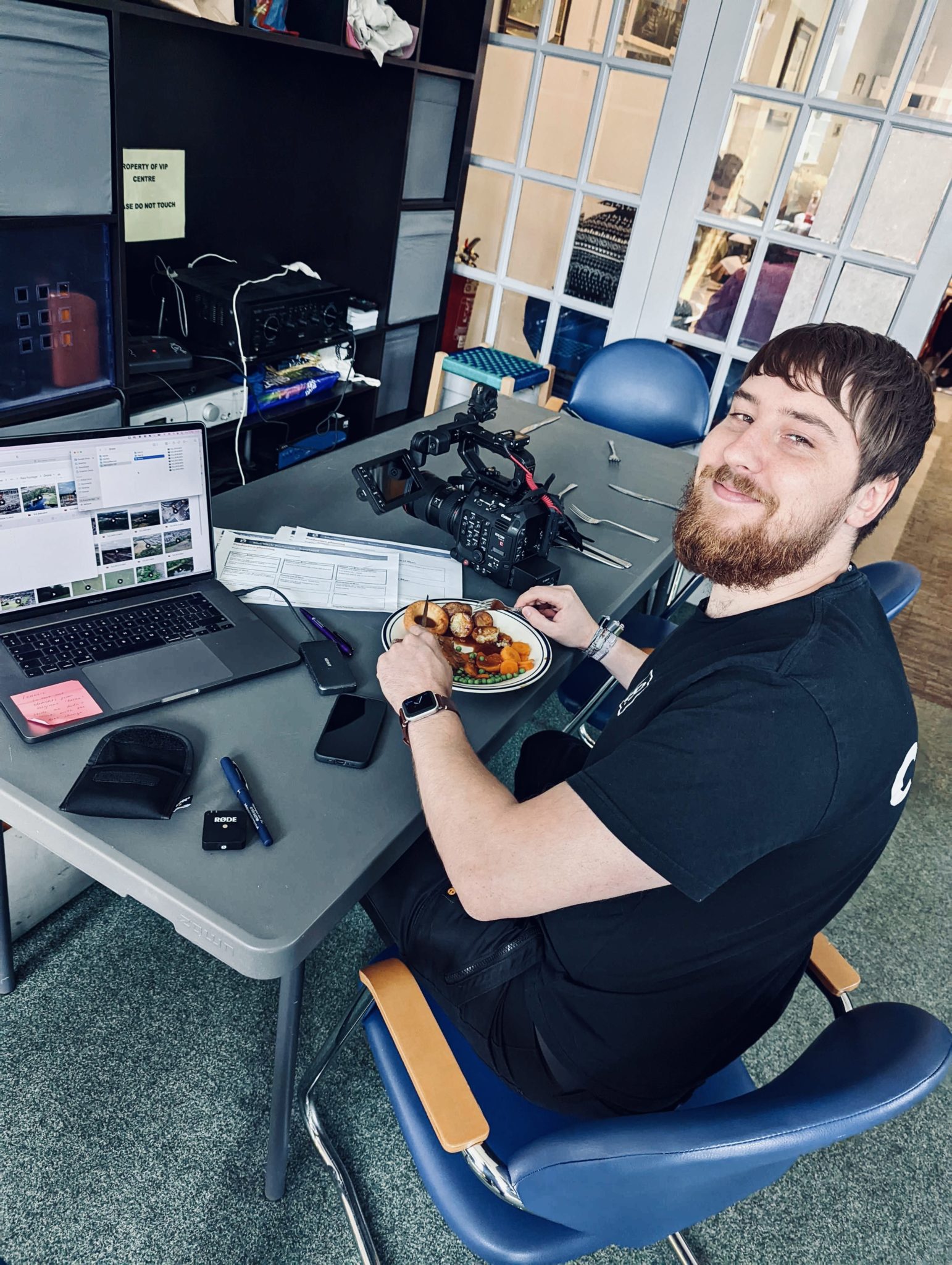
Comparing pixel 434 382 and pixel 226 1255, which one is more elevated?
pixel 434 382

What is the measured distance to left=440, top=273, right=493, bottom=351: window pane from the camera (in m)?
3.45

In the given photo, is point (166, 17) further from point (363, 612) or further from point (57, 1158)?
point (57, 1158)

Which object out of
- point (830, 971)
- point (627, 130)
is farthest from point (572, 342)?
point (830, 971)

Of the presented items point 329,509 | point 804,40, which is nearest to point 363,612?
point 329,509

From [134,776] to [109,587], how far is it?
14.9 inches

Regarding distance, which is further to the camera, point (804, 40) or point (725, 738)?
point (804, 40)

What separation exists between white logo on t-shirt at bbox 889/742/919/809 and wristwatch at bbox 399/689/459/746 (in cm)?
51

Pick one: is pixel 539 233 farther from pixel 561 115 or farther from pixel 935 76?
pixel 935 76

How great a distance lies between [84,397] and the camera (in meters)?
2.04

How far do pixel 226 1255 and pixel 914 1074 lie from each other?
1.07m

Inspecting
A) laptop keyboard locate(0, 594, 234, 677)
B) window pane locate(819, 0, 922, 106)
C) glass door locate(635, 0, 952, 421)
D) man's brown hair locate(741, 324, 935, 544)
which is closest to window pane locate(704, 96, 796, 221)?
glass door locate(635, 0, 952, 421)

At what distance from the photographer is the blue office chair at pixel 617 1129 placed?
631 millimetres

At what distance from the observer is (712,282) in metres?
2.95

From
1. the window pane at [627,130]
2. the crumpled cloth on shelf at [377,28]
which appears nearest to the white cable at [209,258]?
the crumpled cloth on shelf at [377,28]
